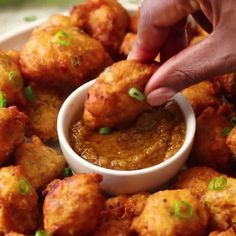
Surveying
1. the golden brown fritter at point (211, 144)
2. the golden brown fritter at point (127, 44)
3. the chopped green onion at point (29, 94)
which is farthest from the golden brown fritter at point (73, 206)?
the golden brown fritter at point (127, 44)

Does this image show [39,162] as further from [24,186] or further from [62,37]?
[62,37]

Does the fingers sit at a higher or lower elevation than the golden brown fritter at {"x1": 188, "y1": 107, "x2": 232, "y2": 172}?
higher

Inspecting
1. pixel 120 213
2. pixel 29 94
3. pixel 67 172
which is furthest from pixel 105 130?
pixel 29 94

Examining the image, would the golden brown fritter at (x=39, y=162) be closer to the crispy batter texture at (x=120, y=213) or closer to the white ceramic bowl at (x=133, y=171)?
the white ceramic bowl at (x=133, y=171)

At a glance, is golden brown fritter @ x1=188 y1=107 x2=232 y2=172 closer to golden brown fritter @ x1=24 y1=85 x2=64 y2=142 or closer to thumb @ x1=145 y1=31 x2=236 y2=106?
thumb @ x1=145 y1=31 x2=236 y2=106

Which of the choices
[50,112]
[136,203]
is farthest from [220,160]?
[50,112]

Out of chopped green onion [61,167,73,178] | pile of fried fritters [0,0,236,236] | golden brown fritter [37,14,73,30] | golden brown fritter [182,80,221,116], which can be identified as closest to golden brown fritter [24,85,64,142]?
pile of fried fritters [0,0,236,236]
